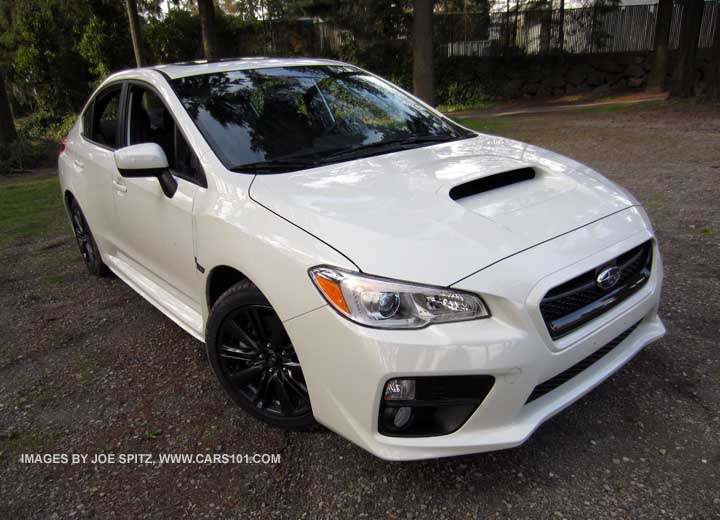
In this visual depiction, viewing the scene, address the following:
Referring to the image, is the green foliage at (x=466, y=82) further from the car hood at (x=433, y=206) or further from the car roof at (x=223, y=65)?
the car hood at (x=433, y=206)

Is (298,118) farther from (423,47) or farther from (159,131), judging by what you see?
(423,47)

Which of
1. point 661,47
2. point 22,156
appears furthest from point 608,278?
point 661,47

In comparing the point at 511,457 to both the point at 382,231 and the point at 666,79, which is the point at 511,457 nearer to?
the point at 382,231

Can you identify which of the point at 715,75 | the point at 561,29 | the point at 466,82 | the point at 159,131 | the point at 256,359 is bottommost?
the point at 256,359

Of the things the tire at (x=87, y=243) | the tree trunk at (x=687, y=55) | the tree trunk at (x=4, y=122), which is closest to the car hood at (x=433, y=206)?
the tire at (x=87, y=243)

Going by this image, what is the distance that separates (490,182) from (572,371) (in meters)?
0.93

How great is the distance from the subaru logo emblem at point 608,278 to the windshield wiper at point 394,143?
1282 millimetres

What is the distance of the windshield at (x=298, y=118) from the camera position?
9.25 ft

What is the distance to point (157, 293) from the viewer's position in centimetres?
335

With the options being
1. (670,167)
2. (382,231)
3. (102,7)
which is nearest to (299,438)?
(382,231)

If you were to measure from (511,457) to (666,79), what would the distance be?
1845 cm

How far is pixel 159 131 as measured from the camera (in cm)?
332

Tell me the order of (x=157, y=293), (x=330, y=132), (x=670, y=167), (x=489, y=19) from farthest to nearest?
1. (x=489, y=19)
2. (x=670, y=167)
3. (x=157, y=293)
4. (x=330, y=132)

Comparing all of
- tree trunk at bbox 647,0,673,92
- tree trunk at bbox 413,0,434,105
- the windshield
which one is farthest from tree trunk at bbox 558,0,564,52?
the windshield
